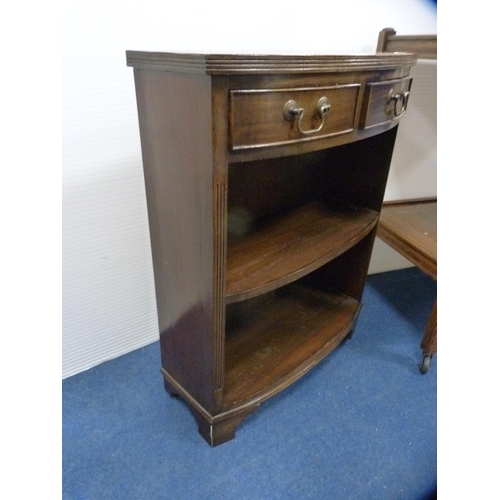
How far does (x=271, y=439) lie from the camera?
1.00 metres

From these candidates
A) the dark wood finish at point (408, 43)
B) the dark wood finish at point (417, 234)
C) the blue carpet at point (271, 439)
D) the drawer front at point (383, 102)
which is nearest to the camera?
the drawer front at point (383, 102)

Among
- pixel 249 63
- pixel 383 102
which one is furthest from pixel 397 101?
pixel 249 63

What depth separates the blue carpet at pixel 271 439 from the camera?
2.96 ft

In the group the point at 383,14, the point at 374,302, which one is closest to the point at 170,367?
the point at 374,302

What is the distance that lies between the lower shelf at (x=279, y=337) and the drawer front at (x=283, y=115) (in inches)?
23.7

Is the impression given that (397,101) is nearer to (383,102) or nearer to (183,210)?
(383,102)

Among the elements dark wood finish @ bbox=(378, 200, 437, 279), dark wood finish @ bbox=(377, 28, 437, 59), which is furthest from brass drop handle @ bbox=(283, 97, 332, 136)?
dark wood finish @ bbox=(378, 200, 437, 279)

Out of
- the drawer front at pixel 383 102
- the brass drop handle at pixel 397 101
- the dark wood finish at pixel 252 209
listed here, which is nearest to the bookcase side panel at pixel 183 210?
the dark wood finish at pixel 252 209

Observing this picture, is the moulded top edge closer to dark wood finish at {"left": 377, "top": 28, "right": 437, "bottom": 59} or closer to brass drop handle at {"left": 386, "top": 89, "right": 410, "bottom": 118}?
brass drop handle at {"left": 386, "top": 89, "right": 410, "bottom": 118}

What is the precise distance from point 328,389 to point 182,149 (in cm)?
84

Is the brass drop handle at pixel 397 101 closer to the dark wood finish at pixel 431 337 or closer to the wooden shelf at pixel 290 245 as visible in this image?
the wooden shelf at pixel 290 245

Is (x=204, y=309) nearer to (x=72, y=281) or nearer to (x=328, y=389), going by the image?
(x=72, y=281)

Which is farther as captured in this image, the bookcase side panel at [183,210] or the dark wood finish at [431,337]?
the dark wood finish at [431,337]
